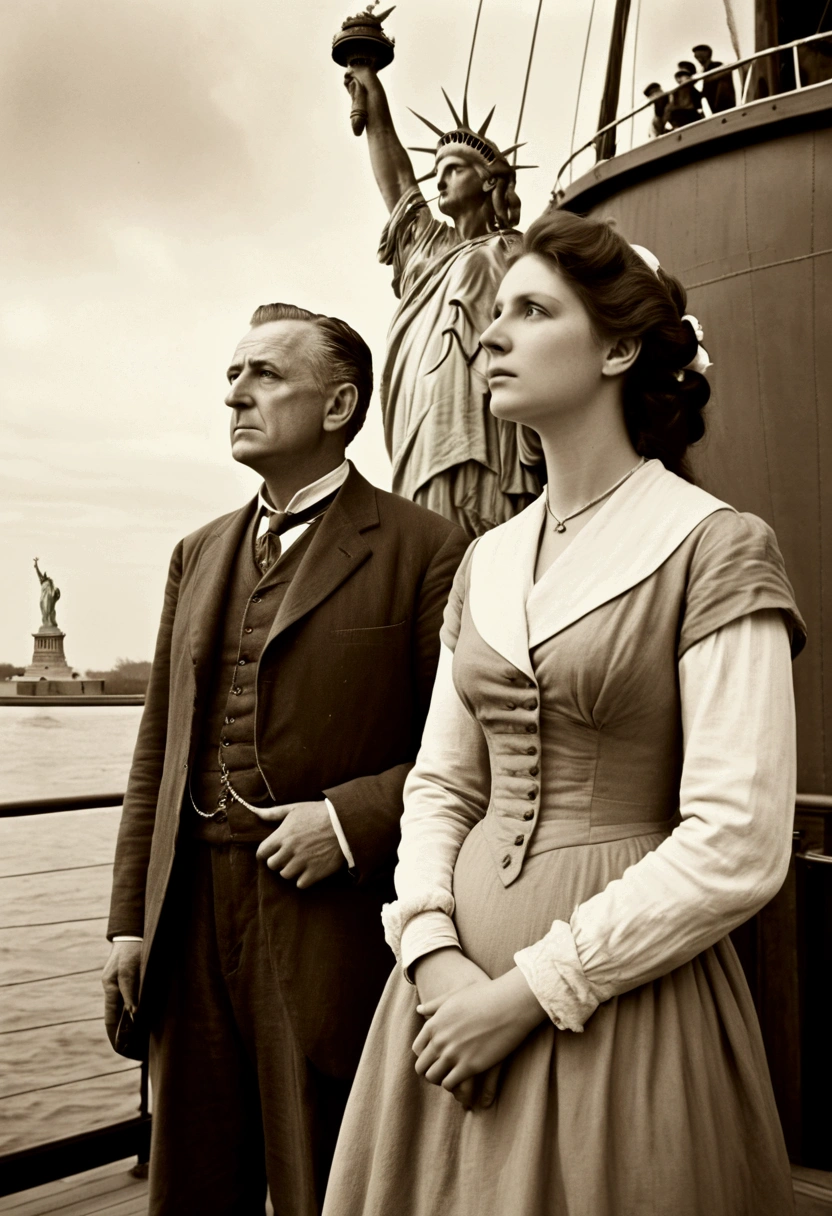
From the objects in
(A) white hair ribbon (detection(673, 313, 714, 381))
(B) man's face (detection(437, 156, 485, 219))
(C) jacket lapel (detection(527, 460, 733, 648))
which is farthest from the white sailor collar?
(B) man's face (detection(437, 156, 485, 219))

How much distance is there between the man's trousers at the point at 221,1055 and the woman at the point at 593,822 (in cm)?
47

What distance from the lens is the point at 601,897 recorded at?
1093 millimetres

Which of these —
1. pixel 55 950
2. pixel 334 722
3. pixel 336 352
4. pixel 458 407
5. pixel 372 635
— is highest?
pixel 458 407

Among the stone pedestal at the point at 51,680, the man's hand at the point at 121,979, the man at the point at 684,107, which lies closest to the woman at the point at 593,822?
the man's hand at the point at 121,979

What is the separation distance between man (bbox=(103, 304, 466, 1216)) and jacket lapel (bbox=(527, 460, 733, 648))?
567 millimetres

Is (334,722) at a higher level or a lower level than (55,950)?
higher

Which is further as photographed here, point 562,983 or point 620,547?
point 620,547

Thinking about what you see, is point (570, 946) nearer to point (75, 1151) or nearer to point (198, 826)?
point (198, 826)

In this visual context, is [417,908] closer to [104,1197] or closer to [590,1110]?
[590,1110]

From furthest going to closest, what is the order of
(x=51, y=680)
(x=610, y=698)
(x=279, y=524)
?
(x=51, y=680) < (x=279, y=524) < (x=610, y=698)

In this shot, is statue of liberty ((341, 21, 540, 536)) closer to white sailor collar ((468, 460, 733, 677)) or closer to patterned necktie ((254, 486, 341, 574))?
patterned necktie ((254, 486, 341, 574))

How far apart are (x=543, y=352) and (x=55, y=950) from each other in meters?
19.8

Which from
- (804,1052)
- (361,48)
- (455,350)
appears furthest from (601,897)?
(361,48)

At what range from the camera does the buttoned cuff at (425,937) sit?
47.1 inches
